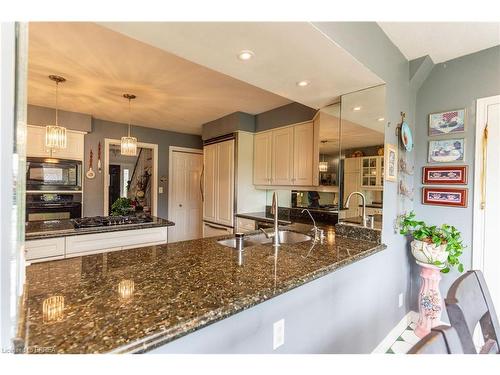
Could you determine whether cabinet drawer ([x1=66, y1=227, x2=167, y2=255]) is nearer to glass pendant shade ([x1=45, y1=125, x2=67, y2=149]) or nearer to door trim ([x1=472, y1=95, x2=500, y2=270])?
glass pendant shade ([x1=45, y1=125, x2=67, y2=149])

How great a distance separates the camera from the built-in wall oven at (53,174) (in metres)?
3.18

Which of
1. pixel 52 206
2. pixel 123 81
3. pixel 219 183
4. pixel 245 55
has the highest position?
pixel 123 81

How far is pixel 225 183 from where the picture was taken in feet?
11.8

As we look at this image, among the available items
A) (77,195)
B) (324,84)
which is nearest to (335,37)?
(324,84)

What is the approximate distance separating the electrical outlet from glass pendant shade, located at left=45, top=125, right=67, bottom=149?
2.63 meters

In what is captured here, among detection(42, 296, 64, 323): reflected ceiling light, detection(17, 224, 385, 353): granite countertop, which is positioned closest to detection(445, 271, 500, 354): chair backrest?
detection(17, 224, 385, 353): granite countertop

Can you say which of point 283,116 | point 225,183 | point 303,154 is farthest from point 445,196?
point 225,183

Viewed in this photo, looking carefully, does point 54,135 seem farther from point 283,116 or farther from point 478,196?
point 478,196

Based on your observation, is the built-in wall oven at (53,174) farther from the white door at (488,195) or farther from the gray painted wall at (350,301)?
the white door at (488,195)

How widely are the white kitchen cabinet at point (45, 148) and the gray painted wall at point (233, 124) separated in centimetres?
200

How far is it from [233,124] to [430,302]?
292 cm

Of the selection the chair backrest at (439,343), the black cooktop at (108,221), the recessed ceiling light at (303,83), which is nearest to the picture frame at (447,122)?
the recessed ceiling light at (303,83)
